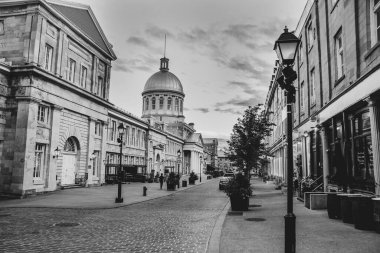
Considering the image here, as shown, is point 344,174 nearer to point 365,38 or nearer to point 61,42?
point 365,38

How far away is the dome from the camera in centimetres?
8812

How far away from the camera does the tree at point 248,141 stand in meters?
25.3

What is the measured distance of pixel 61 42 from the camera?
2569 centimetres

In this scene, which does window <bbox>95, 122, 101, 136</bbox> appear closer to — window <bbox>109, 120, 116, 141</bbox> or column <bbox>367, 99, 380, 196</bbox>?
window <bbox>109, 120, 116, 141</bbox>

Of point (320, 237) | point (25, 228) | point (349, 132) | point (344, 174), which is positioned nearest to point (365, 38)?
point (349, 132)

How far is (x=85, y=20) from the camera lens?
3125 centimetres

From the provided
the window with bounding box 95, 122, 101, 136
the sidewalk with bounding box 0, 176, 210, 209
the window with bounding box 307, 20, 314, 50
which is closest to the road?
the sidewalk with bounding box 0, 176, 210, 209

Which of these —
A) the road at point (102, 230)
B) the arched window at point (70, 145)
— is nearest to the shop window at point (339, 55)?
the road at point (102, 230)

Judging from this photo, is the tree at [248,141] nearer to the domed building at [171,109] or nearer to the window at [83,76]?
the window at [83,76]

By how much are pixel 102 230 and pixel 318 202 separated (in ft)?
28.5

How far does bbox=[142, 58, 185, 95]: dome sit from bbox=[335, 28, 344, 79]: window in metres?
73.3

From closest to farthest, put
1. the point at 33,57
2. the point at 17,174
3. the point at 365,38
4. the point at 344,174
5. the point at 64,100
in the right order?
1. the point at 365,38
2. the point at 344,174
3. the point at 17,174
4. the point at 33,57
5. the point at 64,100

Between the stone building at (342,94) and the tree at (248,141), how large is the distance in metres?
4.44

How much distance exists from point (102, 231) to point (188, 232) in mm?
2705
